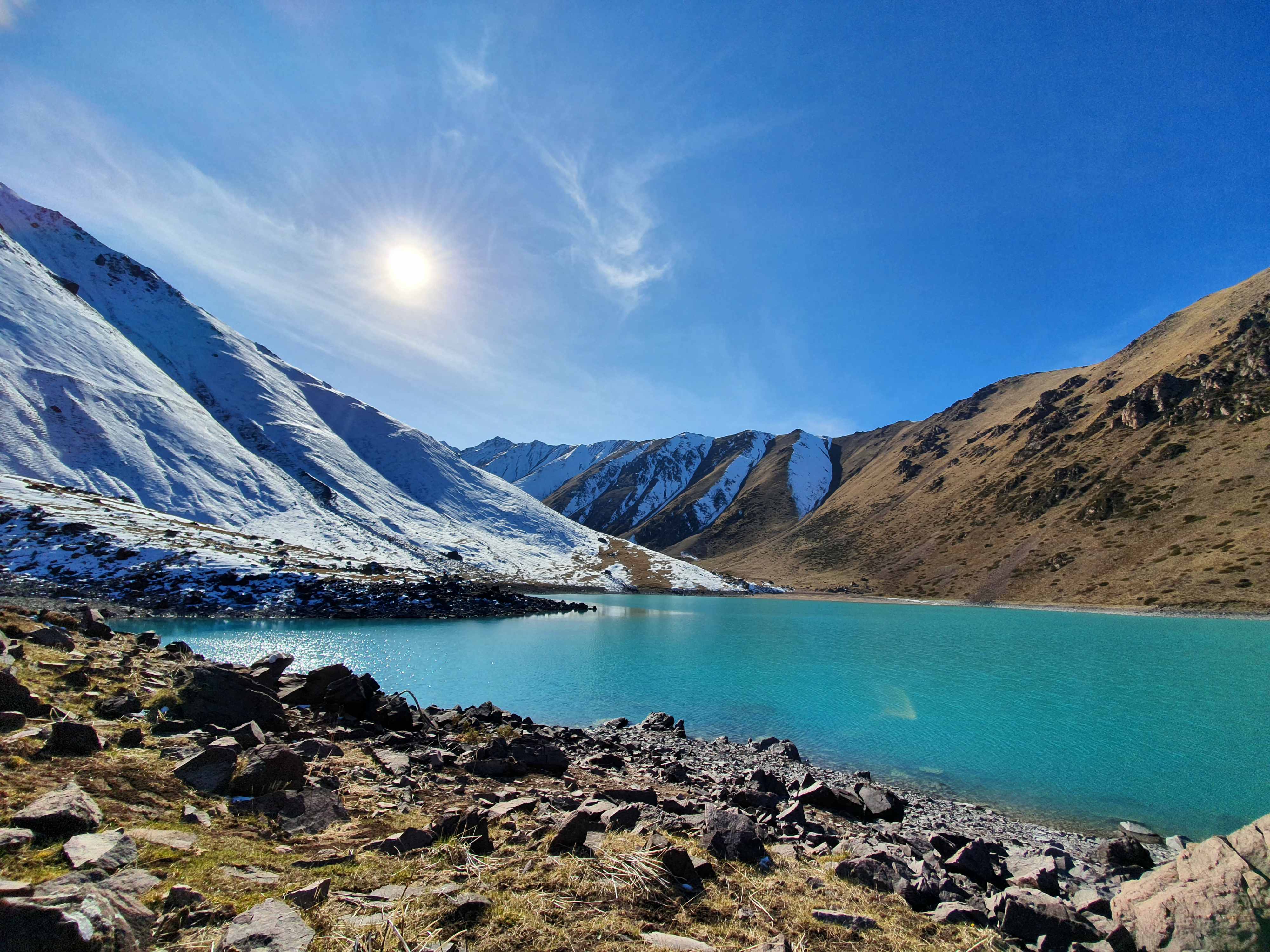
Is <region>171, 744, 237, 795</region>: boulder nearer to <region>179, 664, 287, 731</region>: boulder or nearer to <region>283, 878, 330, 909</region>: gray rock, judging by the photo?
<region>179, 664, 287, 731</region>: boulder

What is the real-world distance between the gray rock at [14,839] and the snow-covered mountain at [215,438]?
331 feet

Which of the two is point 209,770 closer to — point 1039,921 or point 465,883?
point 465,883

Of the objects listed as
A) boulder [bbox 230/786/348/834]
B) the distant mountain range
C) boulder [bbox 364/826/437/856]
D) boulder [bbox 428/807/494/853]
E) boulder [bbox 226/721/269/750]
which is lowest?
boulder [bbox 226/721/269/750]

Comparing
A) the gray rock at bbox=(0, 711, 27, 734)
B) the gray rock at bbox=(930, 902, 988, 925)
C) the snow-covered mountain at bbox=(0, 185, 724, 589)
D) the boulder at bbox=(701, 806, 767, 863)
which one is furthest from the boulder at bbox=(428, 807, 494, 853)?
the snow-covered mountain at bbox=(0, 185, 724, 589)

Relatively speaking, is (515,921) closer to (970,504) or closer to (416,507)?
(416,507)

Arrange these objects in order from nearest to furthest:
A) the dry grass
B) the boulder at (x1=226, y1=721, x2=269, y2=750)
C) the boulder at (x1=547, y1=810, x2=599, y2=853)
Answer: the dry grass
the boulder at (x1=547, y1=810, x2=599, y2=853)
the boulder at (x1=226, y1=721, x2=269, y2=750)

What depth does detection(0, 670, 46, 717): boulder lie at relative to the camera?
9.55 meters

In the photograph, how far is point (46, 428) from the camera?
85.2 meters

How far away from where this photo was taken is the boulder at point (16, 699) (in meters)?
9.55

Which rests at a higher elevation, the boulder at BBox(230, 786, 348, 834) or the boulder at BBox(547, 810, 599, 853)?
the boulder at BBox(547, 810, 599, 853)

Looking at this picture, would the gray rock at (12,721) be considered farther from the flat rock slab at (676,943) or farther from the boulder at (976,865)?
the boulder at (976,865)

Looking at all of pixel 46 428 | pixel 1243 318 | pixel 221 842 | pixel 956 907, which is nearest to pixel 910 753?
pixel 956 907

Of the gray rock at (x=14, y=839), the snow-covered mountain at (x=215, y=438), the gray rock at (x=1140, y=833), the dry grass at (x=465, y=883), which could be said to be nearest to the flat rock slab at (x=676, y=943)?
the dry grass at (x=465, y=883)

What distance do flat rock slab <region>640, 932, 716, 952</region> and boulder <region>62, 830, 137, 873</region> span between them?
5717 millimetres
